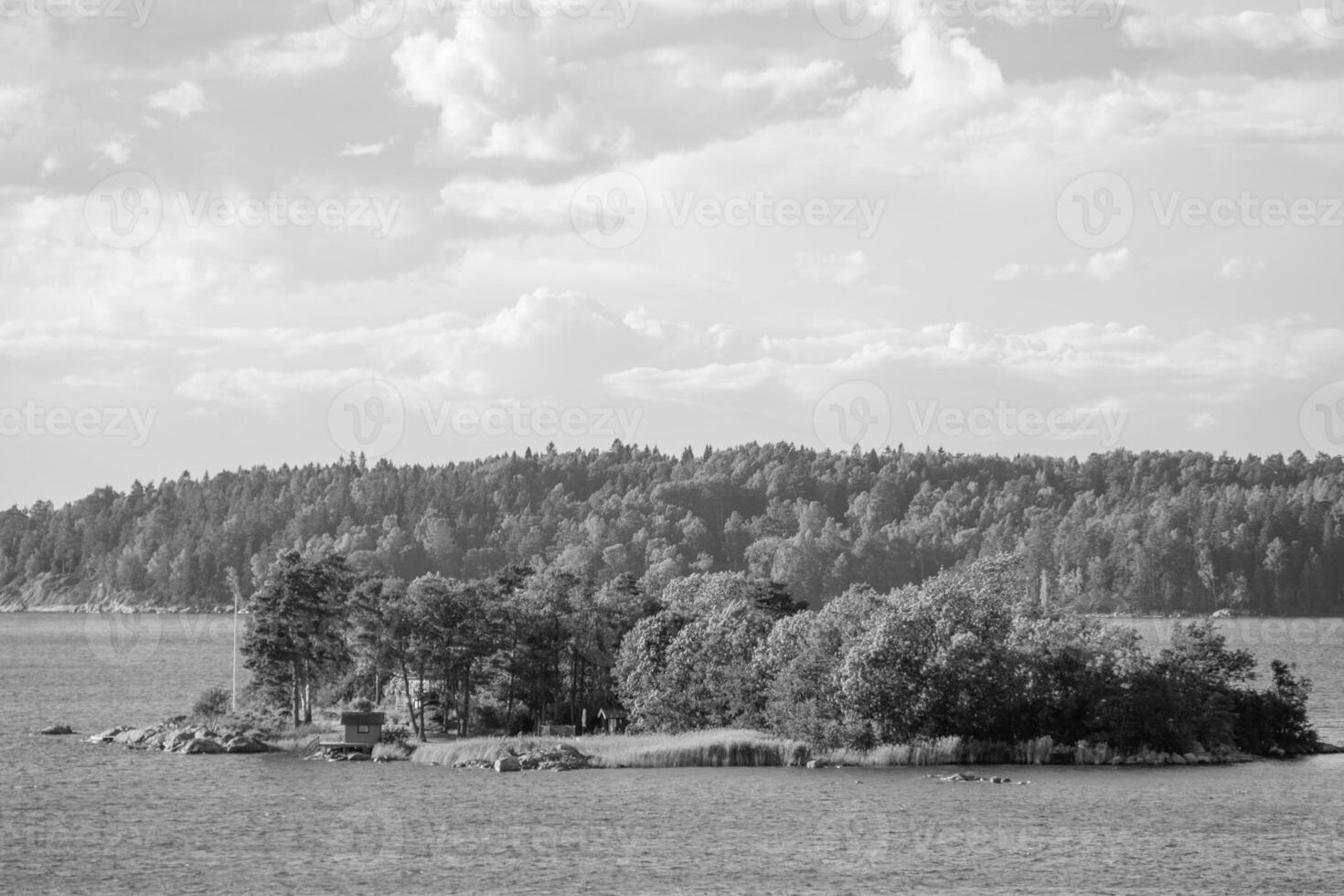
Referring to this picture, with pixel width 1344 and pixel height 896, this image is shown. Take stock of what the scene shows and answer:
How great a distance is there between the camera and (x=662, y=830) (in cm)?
7694

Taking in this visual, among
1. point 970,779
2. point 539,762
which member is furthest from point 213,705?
point 970,779

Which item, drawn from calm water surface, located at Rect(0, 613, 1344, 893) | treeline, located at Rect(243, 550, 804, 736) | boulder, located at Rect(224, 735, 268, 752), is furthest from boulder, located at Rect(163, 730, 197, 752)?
treeline, located at Rect(243, 550, 804, 736)

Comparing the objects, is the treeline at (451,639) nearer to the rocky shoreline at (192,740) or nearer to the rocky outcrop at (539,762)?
the rocky shoreline at (192,740)

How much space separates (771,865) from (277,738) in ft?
186

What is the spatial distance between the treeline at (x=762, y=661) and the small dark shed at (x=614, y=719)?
0.80 m

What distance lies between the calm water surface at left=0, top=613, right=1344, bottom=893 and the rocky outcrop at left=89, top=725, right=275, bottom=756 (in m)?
6.82

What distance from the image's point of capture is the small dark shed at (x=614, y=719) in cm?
12119

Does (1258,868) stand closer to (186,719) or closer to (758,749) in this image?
(758,749)

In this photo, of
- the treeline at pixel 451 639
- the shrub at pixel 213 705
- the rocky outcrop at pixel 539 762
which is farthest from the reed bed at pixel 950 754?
the shrub at pixel 213 705

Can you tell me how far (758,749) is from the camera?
102m

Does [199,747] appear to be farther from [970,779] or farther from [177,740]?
[970,779]

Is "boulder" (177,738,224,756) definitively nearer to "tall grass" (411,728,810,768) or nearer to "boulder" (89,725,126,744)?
"boulder" (89,725,126,744)

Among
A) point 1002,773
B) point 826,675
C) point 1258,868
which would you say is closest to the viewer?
point 1258,868

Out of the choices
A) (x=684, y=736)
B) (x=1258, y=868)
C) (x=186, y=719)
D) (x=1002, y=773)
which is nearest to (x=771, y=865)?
(x=1258, y=868)
